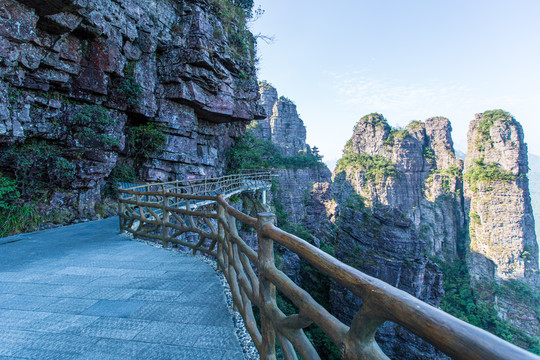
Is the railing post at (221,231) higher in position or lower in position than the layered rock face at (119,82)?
lower

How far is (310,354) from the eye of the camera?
131 centimetres

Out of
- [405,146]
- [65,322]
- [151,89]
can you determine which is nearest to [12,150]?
[151,89]

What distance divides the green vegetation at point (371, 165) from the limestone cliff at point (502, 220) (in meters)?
11.4

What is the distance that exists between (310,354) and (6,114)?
34.0 feet

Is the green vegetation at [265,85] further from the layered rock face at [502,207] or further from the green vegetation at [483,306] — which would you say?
the green vegetation at [483,306]

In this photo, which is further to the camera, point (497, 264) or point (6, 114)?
point (497, 264)

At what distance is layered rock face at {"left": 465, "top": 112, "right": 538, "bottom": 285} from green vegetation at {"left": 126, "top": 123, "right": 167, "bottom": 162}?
3957cm

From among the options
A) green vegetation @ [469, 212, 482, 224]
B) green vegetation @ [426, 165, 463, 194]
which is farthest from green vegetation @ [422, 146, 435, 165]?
green vegetation @ [469, 212, 482, 224]

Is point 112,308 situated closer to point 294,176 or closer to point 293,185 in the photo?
point 293,185

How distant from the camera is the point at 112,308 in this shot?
8.79 ft

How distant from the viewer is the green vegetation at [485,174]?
112 ft

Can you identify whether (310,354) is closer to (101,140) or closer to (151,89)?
(101,140)

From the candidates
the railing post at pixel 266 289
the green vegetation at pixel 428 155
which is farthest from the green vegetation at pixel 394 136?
the railing post at pixel 266 289

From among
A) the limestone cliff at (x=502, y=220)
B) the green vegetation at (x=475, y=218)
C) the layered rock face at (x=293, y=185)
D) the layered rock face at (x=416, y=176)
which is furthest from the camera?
the layered rock face at (x=416, y=176)
